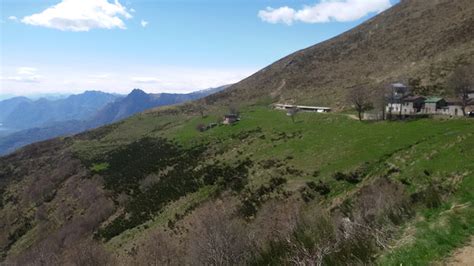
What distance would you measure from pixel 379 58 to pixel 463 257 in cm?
13935

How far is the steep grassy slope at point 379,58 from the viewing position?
365 ft

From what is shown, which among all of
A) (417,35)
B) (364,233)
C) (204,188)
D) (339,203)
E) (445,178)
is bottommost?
(204,188)

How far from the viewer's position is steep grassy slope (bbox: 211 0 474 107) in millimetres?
111125

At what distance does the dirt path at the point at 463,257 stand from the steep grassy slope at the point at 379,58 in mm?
89839

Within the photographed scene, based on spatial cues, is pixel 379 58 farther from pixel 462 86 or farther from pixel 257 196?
pixel 257 196

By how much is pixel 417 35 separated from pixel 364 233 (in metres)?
142

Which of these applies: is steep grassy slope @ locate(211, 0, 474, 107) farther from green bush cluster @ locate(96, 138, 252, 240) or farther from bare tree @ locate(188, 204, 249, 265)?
bare tree @ locate(188, 204, 249, 265)

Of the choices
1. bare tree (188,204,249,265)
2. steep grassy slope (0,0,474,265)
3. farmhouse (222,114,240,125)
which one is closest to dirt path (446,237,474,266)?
steep grassy slope (0,0,474,265)

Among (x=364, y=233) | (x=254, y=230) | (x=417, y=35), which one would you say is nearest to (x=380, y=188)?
(x=254, y=230)

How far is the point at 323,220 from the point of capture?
60.1 ft

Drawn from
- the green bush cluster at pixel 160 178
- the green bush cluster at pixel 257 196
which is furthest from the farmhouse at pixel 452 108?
the green bush cluster at pixel 257 196

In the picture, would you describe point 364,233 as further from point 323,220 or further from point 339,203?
point 339,203

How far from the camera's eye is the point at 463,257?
10727mm

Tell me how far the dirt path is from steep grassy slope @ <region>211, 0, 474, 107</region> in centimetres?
8984
